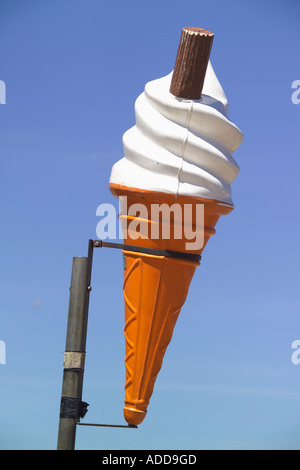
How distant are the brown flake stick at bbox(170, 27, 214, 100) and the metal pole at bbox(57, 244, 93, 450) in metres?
1.67

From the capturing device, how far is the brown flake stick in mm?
8625

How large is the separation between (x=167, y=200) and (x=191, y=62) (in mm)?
1311

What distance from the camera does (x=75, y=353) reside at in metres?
8.41

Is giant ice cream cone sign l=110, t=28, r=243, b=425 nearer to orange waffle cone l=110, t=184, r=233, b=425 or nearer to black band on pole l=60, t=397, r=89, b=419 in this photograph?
orange waffle cone l=110, t=184, r=233, b=425

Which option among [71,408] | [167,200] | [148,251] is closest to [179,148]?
[167,200]

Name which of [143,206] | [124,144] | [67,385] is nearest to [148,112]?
[124,144]

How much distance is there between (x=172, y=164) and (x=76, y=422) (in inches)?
96.8

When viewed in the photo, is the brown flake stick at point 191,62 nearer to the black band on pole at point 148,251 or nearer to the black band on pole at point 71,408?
the black band on pole at point 148,251

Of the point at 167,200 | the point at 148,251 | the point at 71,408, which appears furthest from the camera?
the point at 148,251

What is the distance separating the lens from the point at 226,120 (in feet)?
28.7

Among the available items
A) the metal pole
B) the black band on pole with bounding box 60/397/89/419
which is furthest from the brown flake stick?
the black band on pole with bounding box 60/397/89/419

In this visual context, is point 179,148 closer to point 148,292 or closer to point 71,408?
point 148,292
